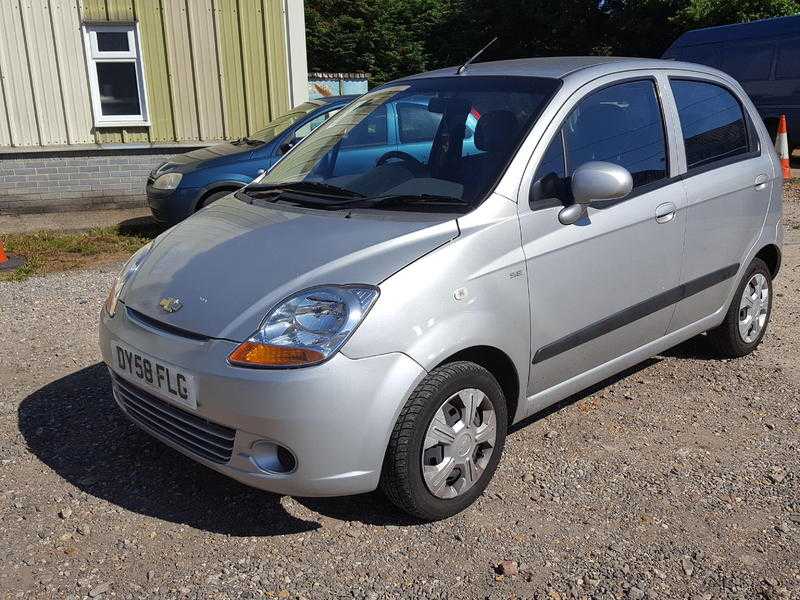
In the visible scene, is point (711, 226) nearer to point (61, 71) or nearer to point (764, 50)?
point (61, 71)

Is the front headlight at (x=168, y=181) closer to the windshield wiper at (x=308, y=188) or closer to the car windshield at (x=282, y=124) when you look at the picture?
the car windshield at (x=282, y=124)

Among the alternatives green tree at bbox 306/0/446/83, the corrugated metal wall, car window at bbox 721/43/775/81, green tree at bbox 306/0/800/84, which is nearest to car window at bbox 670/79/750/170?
the corrugated metal wall

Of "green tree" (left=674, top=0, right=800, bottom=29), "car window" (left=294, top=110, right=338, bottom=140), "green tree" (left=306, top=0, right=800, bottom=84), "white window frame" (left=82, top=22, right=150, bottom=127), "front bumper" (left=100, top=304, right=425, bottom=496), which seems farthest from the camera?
"green tree" (left=306, top=0, right=800, bottom=84)

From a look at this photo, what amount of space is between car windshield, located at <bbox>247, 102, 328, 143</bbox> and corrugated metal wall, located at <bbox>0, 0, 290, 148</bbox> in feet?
8.12

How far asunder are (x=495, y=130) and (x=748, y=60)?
11.6 metres

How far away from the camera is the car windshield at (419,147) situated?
11.2 ft

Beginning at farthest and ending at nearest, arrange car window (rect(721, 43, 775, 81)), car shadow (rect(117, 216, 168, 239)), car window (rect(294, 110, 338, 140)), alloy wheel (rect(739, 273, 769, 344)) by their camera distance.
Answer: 1. car window (rect(721, 43, 775, 81))
2. car shadow (rect(117, 216, 168, 239))
3. car window (rect(294, 110, 338, 140))
4. alloy wheel (rect(739, 273, 769, 344))

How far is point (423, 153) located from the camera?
12.0 feet

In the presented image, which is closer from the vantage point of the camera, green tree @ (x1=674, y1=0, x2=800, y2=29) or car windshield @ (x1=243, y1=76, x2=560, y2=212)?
car windshield @ (x1=243, y1=76, x2=560, y2=212)

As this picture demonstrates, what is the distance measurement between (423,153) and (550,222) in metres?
0.69

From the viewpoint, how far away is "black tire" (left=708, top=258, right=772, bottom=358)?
182 inches

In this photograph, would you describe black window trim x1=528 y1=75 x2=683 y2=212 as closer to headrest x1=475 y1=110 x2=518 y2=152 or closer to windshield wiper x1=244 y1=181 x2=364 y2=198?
headrest x1=475 y1=110 x2=518 y2=152

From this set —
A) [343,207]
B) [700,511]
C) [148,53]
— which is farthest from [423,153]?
[148,53]

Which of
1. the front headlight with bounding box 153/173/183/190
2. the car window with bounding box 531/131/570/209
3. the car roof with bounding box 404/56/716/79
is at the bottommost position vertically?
the front headlight with bounding box 153/173/183/190
